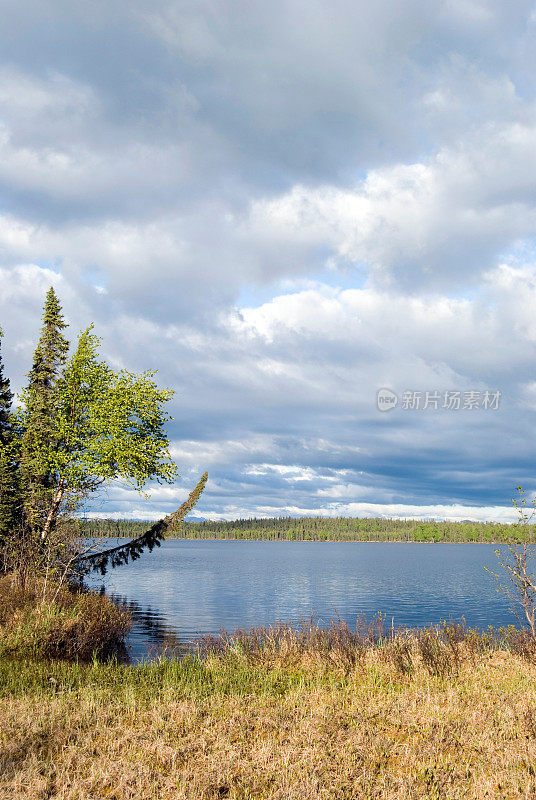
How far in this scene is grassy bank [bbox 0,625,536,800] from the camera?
307 inches

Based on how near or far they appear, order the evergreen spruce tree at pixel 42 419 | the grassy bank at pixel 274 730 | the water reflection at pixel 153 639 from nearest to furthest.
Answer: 1. the grassy bank at pixel 274 730
2. the water reflection at pixel 153 639
3. the evergreen spruce tree at pixel 42 419

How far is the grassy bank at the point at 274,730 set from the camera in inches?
307

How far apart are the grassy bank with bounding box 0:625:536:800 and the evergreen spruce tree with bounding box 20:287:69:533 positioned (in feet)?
58.5

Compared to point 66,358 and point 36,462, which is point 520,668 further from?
point 66,358

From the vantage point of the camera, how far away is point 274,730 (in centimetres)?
988

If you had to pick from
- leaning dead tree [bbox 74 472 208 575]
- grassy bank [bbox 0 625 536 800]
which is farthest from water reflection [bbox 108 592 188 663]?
grassy bank [bbox 0 625 536 800]

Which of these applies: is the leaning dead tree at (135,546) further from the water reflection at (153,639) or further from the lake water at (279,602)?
the lake water at (279,602)

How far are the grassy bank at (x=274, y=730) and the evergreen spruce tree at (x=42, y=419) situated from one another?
17.8 metres

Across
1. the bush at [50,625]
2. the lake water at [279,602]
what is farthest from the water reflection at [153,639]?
the bush at [50,625]

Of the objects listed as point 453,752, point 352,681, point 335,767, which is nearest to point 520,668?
point 352,681

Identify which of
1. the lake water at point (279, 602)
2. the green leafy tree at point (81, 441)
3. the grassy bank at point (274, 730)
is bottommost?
the lake water at point (279, 602)

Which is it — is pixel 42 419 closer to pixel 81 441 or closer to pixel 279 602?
pixel 81 441

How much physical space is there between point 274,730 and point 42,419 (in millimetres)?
27841

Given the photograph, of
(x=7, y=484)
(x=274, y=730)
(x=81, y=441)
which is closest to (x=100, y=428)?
(x=81, y=441)
